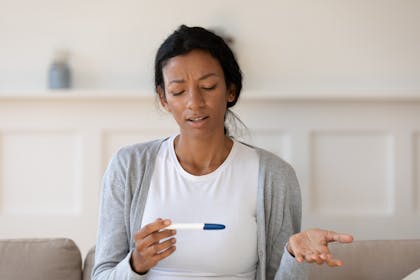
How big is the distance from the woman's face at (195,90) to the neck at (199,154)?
0.19 feet

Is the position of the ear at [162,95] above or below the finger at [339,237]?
above

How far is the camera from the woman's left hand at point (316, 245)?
4.10 feet

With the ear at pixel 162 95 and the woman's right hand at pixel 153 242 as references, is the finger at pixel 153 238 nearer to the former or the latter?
the woman's right hand at pixel 153 242

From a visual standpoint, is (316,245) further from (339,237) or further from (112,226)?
(112,226)

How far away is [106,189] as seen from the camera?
5.13 ft

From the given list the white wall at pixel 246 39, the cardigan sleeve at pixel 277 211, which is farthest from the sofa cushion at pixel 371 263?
the white wall at pixel 246 39

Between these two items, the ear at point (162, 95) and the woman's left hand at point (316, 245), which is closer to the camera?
the woman's left hand at point (316, 245)

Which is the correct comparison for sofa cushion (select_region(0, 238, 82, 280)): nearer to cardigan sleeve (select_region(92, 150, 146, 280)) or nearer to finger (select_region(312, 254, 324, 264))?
cardigan sleeve (select_region(92, 150, 146, 280))

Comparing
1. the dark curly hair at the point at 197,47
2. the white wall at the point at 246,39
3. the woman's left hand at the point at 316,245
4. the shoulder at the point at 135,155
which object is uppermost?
the white wall at the point at 246,39

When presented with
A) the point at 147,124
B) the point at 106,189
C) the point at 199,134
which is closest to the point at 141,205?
the point at 106,189

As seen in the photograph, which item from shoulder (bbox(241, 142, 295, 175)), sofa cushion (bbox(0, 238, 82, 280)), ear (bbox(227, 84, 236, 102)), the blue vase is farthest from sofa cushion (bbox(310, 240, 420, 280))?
the blue vase

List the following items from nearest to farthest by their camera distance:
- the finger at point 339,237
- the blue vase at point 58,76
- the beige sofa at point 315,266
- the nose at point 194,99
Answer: the finger at point 339,237, the nose at point 194,99, the beige sofa at point 315,266, the blue vase at point 58,76

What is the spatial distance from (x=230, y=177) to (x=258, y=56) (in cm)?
126

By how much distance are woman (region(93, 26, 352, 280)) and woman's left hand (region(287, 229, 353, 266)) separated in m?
0.10
